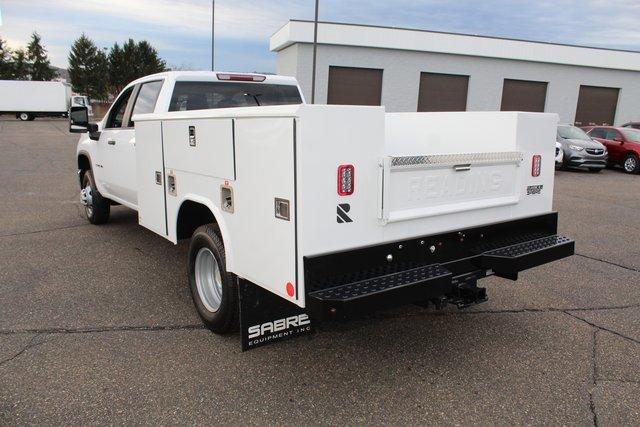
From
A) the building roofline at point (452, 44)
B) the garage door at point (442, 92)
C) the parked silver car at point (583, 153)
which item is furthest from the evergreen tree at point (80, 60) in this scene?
the parked silver car at point (583, 153)

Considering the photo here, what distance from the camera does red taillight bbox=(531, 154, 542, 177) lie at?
392cm

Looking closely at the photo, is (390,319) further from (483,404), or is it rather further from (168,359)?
(168,359)

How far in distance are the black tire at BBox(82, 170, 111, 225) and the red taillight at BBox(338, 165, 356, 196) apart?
5.09 metres

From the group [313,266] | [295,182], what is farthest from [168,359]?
[295,182]

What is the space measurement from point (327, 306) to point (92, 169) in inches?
208

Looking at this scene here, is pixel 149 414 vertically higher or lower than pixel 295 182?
lower

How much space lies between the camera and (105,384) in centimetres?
330

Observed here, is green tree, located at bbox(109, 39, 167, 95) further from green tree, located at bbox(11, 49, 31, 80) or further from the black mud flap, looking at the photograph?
the black mud flap

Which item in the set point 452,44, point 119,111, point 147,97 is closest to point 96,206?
point 119,111

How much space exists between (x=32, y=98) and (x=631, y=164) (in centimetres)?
4430

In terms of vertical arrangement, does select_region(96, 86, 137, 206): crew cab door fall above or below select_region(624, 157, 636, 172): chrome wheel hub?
above

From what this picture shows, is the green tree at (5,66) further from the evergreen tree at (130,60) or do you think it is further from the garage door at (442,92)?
the garage door at (442,92)

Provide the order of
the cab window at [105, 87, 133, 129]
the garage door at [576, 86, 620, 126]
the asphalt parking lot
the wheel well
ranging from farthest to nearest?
1. the garage door at [576, 86, 620, 126]
2. the cab window at [105, 87, 133, 129]
3. the wheel well
4. the asphalt parking lot

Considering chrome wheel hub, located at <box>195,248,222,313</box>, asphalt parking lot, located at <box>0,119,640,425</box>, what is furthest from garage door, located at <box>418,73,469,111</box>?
chrome wheel hub, located at <box>195,248,222,313</box>
